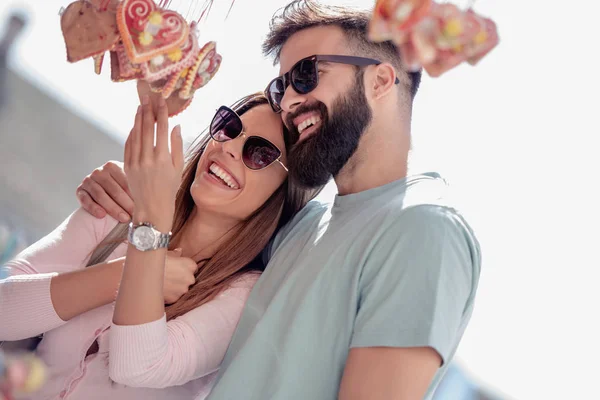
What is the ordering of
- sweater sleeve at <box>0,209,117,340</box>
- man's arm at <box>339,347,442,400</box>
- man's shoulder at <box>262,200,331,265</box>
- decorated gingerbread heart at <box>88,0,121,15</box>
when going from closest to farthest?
man's arm at <box>339,347,442,400</box>, decorated gingerbread heart at <box>88,0,121,15</box>, sweater sleeve at <box>0,209,117,340</box>, man's shoulder at <box>262,200,331,265</box>

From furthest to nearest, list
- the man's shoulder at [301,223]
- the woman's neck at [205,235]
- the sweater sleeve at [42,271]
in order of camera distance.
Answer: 1. the woman's neck at [205,235]
2. the man's shoulder at [301,223]
3. the sweater sleeve at [42,271]

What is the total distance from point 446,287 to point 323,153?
0.57 metres

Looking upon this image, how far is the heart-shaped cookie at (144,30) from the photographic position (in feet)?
4.18

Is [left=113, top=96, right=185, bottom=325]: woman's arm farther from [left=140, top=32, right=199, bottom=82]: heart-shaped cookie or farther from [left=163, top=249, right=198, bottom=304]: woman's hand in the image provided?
[left=163, top=249, right=198, bottom=304]: woman's hand

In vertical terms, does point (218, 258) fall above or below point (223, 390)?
above

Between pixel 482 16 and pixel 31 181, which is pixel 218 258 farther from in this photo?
pixel 31 181

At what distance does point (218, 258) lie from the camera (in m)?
1.85

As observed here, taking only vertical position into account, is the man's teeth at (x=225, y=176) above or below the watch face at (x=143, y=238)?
above

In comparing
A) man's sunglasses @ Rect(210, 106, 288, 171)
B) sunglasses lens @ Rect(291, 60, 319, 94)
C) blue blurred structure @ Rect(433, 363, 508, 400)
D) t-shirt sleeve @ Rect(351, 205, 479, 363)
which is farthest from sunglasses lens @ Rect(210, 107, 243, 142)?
blue blurred structure @ Rect(433, 363, 508, 400)

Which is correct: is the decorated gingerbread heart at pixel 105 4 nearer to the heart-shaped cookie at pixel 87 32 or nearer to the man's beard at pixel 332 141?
the heart-shaped cookie at pixel 87 32

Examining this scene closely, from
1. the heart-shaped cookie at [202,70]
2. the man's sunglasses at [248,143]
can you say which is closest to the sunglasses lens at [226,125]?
the man's sunglasses at [248,143]

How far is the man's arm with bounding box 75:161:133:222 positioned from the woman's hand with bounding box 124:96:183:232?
0.41 meters

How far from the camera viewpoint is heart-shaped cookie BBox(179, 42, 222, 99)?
137cm

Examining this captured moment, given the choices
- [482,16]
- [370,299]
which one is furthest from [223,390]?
[482,16]
